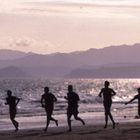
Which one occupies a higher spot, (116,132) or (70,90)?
(70,90)

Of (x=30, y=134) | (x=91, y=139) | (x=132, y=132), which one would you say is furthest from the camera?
(x=30, y=134)

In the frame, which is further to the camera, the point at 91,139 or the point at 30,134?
the point at 30,134

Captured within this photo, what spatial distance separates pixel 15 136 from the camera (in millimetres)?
20562

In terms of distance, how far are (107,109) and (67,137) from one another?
110 inches

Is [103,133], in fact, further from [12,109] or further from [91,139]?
[12,109]

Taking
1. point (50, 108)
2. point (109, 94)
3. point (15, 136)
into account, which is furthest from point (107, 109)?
point (15, 136)

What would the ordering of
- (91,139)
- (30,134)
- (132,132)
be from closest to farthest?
1. (91,139)
2. (132,132)
3. (30,134)

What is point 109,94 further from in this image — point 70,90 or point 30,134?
point 30,134

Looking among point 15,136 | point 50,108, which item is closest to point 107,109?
point 50,108

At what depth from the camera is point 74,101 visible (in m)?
20.8

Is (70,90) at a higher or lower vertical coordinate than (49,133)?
higher

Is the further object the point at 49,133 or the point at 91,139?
the point at 49,133

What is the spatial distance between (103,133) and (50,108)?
8.56 feet

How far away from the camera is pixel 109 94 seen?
21.2 m
